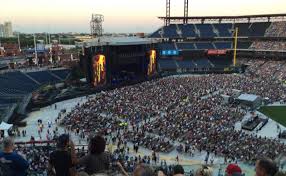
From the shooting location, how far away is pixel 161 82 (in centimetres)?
4638

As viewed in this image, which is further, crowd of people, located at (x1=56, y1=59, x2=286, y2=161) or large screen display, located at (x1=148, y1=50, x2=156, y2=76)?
large screen display, located at (x1=148, y1=50, x2=156, y2=76)

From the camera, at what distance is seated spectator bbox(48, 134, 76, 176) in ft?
16.0

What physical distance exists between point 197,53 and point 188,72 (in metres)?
9.89

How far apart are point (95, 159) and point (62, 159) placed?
0.49 m

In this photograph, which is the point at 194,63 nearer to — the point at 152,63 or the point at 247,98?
the point at 152,63

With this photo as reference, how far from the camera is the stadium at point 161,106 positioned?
67.6ft

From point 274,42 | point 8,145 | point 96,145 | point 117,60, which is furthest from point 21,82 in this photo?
point 274,42

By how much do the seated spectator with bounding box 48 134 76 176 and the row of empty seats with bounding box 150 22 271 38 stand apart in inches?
2698


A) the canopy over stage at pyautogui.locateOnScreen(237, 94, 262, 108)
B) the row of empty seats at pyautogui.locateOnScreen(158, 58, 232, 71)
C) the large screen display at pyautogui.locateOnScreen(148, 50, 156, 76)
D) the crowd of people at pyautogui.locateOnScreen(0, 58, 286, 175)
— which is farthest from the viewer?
the row of empty seats at pyautogui.locateOnScreen(158, 58, 232, 71)

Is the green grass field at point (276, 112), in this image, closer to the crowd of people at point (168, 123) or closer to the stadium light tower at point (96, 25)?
the crowd of people at point (168, 123)

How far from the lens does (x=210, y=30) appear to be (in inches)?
2891

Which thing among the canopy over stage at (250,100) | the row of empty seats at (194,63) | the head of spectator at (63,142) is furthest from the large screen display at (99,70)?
the head of spectator at (63,142)

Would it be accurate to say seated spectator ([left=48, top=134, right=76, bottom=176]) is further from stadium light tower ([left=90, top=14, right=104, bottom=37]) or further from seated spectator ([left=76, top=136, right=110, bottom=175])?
stadium light tower ([left=90, top=14, right=104, bottom=37])

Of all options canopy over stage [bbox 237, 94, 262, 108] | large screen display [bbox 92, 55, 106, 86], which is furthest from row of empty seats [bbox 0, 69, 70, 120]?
canopy over stage [bbox 237, 94, 262, 108]
